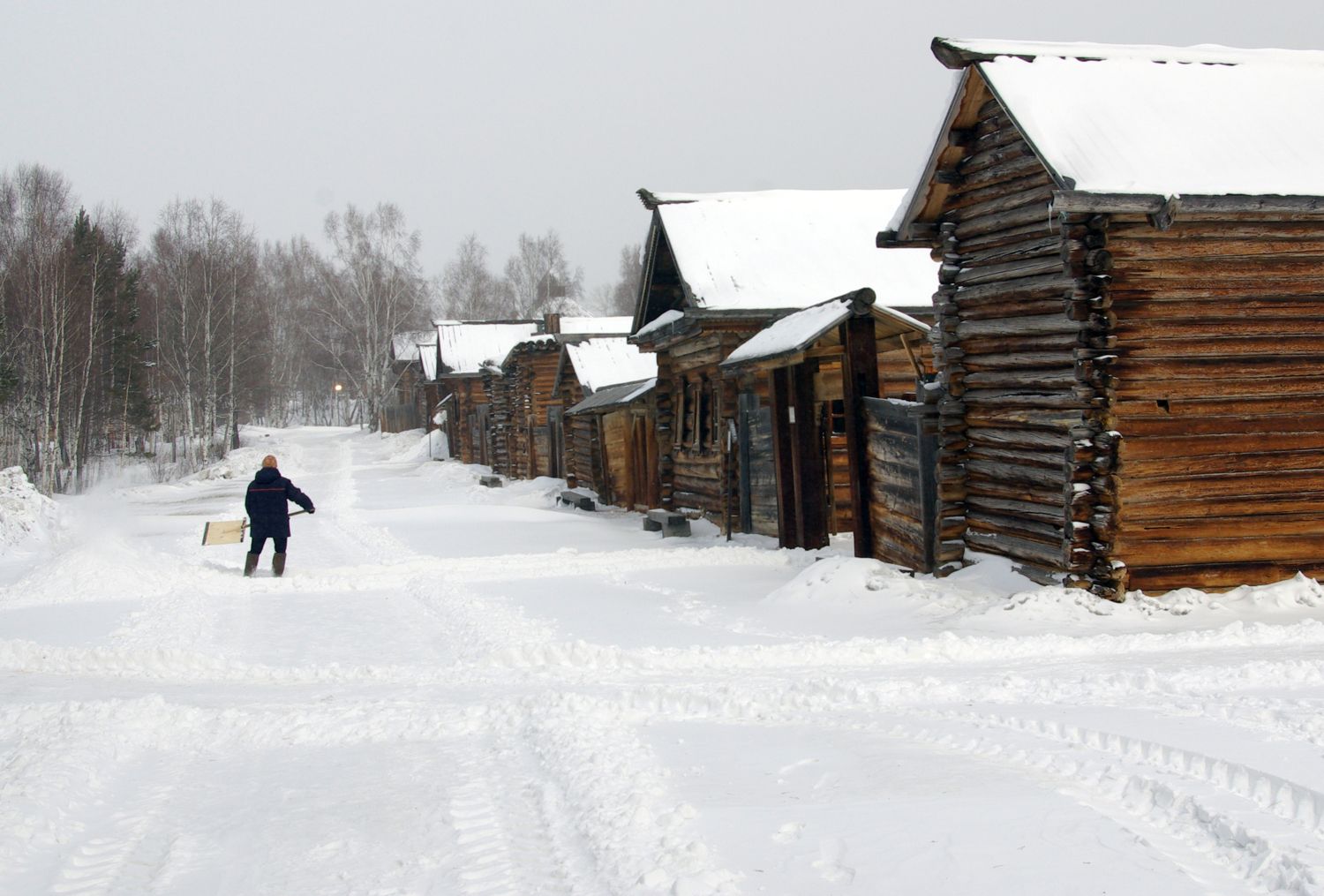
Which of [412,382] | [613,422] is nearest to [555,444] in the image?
[613,422]

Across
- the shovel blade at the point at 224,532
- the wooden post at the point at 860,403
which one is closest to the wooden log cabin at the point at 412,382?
the shovel blade at the point at 224,532

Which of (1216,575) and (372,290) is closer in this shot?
(1216,575)

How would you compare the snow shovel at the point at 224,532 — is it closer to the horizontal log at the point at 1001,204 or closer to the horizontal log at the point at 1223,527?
the horizontal log at the point at 1001,204

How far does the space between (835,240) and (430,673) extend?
13.8 m

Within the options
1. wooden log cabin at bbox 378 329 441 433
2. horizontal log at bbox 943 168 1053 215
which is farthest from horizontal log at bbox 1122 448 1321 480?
wooden log cabin at bbox 378 329 441 433

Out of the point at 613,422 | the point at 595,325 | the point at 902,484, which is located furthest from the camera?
the point at 595,325

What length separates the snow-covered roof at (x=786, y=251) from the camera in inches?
670

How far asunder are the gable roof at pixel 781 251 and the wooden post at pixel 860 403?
4.96 metres

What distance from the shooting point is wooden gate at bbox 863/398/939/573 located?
1034 centimetres

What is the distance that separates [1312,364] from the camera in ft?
29.5

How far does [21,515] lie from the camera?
1616 centimetres

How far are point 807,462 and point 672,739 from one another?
7.67 metres

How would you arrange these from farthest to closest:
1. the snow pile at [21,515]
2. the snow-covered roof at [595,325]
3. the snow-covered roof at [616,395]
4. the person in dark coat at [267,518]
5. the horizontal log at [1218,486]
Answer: the snow-covered roof at [595,325], the snow-covered roof at [616,395], the snow pile at [21,515], the person in dark coat at [267,518], the horizontal log at [1218,486]

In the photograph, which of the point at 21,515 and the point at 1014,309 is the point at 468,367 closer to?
the point at 21,515
